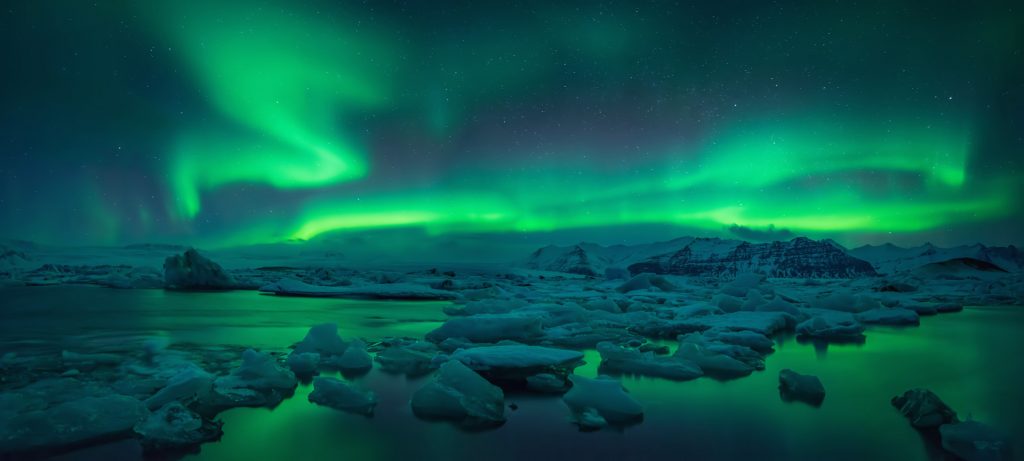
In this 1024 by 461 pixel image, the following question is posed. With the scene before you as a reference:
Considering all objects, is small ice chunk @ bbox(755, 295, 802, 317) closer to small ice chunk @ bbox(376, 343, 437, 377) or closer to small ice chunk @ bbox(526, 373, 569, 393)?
small ice chunk @ bbox(526, 373, 569, 393)

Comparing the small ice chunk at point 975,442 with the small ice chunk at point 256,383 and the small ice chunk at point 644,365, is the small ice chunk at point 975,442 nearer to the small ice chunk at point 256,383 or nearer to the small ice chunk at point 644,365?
the small ice chunk at point 644,365

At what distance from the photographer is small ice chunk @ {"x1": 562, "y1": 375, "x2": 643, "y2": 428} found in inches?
159

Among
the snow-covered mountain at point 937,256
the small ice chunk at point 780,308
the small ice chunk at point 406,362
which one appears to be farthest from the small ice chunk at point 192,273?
the snow-covered mountain at point 937,256

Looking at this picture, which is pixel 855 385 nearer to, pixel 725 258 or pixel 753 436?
A: pixel 753 436

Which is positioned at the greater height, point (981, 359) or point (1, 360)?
point (1, 360)

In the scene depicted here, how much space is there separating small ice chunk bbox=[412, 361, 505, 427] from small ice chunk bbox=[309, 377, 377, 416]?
40 cm

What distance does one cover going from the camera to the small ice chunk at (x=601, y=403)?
13.3 feet

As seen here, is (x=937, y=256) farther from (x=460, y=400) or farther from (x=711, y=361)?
(x=460, y=400)

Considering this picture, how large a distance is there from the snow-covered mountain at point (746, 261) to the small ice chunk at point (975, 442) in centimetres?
6031

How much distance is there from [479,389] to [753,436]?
2.02 metres

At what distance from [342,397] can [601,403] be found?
6.93 ft

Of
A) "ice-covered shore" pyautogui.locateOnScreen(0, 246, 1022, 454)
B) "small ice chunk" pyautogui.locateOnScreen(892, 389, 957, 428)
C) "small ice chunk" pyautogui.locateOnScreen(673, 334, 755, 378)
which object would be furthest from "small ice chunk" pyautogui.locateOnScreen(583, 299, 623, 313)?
"small ice chunk" pyautogui.locateOnScreen(892, 389, 957, 428)

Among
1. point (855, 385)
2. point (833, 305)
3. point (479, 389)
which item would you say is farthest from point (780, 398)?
point (833, 305)

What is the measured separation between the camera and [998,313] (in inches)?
635
